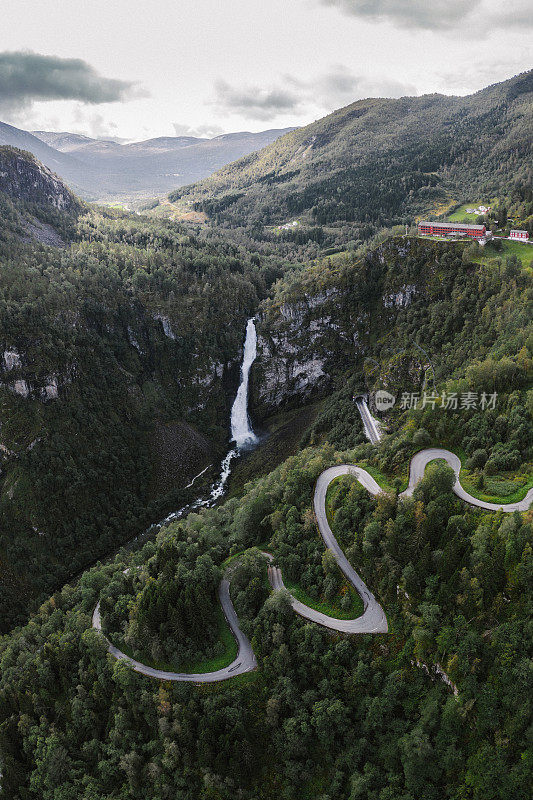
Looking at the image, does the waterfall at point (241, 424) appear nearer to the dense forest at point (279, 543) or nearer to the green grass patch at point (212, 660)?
the dense forest at point (279, 543)

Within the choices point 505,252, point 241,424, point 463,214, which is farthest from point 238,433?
point 463,214

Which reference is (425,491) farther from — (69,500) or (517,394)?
(69,500)

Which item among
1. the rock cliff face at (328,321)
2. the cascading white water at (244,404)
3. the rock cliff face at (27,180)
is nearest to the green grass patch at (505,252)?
the rock cliff face at (328,321)

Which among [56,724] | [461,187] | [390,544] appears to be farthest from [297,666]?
[461,187]

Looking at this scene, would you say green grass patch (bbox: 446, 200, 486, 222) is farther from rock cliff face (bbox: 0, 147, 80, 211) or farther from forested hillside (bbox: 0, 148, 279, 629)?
rock cliff face (bbox: 0, 147, 80, 211)

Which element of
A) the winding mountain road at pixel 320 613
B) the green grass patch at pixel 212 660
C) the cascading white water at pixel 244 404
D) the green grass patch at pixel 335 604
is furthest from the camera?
the cascading white water at pixel 244 404

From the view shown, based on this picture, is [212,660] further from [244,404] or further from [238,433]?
[244,404]
